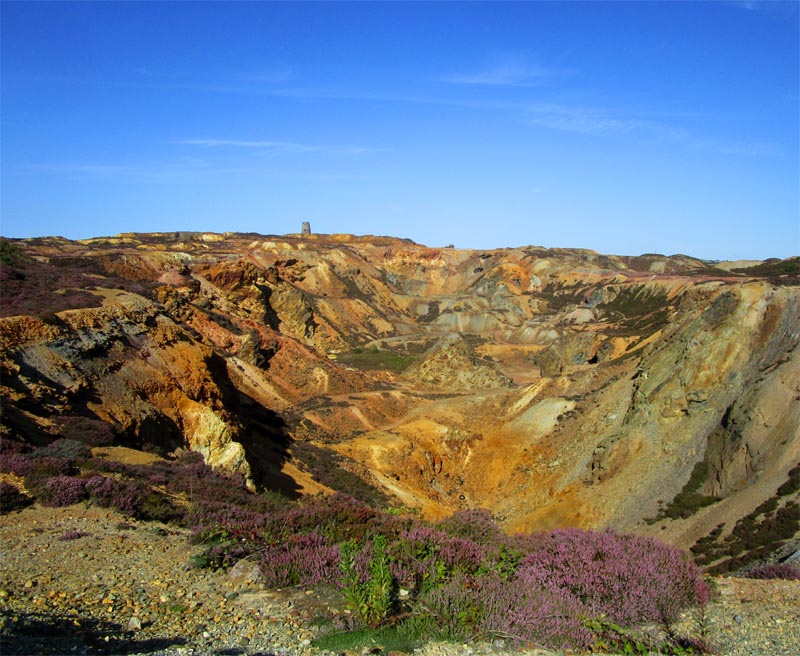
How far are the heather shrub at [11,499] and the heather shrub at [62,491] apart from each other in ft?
0.82

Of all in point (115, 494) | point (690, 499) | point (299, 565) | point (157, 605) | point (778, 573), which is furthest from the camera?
point (690, 499)

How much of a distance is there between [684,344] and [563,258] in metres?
91.2

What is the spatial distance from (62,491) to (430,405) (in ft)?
107

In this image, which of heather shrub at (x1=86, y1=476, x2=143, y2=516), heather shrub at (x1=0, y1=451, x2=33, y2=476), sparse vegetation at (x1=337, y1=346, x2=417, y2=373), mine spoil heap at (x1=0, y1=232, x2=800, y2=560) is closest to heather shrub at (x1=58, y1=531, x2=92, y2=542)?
heather shrub at (x1=86, y1=476, x2=143, y2=516)

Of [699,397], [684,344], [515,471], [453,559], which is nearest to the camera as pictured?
[453,559]

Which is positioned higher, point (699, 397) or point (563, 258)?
point (563, 258)

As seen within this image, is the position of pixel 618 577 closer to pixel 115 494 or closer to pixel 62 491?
pixel 115 494

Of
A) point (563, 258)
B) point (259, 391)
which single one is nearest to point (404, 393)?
point (259, 391)

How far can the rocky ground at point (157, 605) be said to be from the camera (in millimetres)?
6043

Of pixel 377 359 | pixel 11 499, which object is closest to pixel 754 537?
pixel 11 499

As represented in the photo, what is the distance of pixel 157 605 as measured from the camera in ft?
23.0

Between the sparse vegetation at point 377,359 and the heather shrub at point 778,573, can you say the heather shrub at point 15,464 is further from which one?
the sparse vegetation at point 377,359

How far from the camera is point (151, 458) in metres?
16.3

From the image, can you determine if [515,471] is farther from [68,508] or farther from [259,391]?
[68,508]
